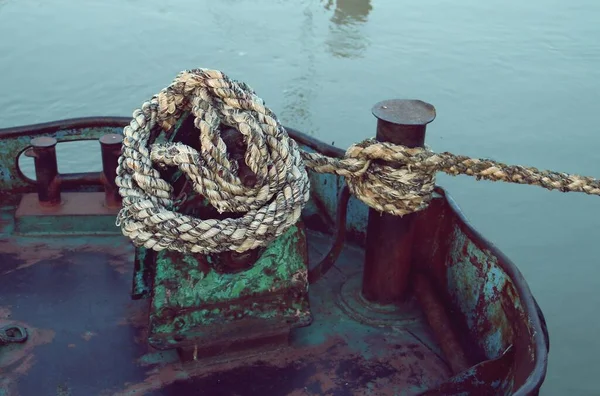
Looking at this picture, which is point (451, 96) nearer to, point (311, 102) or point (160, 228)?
point (311, 102)

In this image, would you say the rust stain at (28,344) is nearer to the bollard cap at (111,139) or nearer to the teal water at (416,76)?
the bollard cap at (111,139)

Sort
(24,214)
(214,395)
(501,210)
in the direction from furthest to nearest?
(501,210) → (24,214) → (214,395)

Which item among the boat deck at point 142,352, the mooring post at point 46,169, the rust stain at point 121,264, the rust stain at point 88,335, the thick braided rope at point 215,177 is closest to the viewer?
the thick braided rope at point 215,177

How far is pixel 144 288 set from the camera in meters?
1.94

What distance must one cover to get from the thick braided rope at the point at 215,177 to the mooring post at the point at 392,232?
0.33m

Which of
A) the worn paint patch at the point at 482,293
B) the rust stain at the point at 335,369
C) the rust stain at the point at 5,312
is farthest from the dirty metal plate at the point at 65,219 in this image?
the worn paint patch at the point at 482,293

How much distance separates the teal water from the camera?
14.5 feet

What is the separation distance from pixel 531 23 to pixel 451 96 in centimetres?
268

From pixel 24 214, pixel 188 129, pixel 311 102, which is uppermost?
pixel 188 129

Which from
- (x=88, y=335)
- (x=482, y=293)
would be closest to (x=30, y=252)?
(x=88, y=335)

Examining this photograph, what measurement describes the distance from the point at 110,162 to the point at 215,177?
96 centimetres

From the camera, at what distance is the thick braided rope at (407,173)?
67.8 inches

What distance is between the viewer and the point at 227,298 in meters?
1.84

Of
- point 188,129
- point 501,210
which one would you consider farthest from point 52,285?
point 501,210
